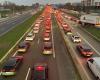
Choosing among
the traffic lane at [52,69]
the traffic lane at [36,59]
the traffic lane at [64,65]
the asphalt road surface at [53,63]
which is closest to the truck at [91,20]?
the asphalt road surface at [53,63]

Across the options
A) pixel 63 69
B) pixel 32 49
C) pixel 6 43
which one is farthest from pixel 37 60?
pixel 6 43

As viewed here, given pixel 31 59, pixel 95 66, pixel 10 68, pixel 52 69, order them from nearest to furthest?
pixel 95 66, pixel 10 68, pixel 52 69, pixel 31 59

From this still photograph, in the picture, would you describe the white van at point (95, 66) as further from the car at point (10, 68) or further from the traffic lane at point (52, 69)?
the car at point (10, 68)

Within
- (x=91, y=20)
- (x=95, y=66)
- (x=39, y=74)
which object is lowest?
(x=39, y=74)

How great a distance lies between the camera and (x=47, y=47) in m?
40.1

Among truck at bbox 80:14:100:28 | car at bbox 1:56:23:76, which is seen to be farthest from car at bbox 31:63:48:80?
truck at bbox 80:14:100:28

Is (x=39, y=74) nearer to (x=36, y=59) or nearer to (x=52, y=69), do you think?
(x=52, y=69)

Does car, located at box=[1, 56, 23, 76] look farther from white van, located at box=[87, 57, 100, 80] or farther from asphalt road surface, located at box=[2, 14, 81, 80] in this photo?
white van, located at box=[87, 57, 100, 80]

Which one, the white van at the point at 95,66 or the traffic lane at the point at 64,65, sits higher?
the white van at the point at 95,66

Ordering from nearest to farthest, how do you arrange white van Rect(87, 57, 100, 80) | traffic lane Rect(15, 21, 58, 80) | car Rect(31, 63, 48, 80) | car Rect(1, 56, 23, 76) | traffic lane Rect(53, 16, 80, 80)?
car Rect(31, 63, 48, 80) → white van Rect(87, 57, 100, 80) → car Rect(1, 56, 23, 76) → traffic lane Rect(53, 16, 80, 80) → traffic lane Rect(15, 21, 58, 80)

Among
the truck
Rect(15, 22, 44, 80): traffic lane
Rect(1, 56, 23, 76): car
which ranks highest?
the truck

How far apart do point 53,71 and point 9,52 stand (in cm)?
1229

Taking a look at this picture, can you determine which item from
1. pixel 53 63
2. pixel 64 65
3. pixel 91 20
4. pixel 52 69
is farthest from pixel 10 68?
Result: pixel 91 20

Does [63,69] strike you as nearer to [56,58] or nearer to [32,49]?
[56,58]
